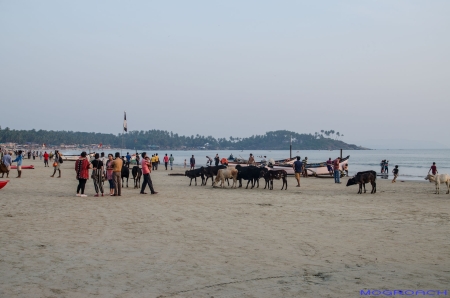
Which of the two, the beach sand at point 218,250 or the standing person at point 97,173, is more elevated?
the standing person at point 97,173

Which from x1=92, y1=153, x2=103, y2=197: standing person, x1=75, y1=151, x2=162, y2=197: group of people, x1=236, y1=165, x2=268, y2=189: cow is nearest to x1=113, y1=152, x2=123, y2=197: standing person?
x1=75, y1=151, x2=162, y2=197: group of people

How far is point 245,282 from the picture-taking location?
20.5 ft

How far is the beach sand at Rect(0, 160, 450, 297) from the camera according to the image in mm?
6055

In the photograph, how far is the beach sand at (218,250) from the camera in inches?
238

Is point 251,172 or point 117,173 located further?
point 251,172

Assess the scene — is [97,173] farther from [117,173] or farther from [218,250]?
[218,250]

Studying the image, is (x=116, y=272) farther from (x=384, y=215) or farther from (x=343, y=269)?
(x=384, y=215)

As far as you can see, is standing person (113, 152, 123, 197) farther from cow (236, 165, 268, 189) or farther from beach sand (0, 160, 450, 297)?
cow (236, 165, 268, 189)

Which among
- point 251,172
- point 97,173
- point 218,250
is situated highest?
point 97,173

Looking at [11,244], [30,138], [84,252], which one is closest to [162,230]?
[84,252]

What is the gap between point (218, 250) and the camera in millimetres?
8156

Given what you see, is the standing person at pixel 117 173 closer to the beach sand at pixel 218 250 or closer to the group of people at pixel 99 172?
the group of people at pixel 99 172

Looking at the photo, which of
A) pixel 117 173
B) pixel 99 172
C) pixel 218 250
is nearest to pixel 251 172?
pixel 117 173

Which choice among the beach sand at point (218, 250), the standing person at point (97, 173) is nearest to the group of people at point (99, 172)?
the standing person at point (97, 173)
